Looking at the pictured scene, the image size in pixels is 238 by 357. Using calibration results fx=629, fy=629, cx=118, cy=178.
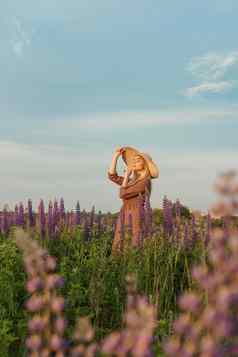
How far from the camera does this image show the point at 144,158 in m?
11.1

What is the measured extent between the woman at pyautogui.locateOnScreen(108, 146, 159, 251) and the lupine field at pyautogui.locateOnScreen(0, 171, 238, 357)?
0.28 m

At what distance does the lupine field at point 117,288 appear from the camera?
1.88 metres

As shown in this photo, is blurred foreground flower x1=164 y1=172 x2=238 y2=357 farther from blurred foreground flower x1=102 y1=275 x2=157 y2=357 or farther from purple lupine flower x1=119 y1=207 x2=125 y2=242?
purple lupine flower x1=119 y1=207 x2=125 y2=242

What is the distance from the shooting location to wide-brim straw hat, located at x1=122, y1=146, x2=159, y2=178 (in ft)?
35.9

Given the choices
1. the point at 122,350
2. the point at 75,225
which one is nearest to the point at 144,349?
the point at 122,350

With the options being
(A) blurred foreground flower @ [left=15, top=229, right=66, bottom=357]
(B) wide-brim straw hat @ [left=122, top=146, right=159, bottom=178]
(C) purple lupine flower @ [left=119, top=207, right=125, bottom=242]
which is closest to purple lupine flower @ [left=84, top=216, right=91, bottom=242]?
(C) purple lupine flower @ [left=119, top=207, right=125, bottom=242]

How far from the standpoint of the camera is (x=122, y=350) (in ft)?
6.67

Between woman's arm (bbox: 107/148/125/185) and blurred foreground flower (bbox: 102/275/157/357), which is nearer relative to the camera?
blurred foreground flower (bbox: 102/275/157/357)

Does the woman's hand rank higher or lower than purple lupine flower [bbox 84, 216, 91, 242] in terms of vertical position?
higher

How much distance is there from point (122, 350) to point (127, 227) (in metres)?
8.14

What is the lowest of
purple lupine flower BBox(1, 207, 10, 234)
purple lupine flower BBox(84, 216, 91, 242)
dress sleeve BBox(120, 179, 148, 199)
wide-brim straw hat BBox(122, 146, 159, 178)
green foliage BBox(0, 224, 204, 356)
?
green foliage BBox(0, 224, 204, 356)

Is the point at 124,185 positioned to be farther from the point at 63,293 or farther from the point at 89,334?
the point at 89,334

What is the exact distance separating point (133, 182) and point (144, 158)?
0.56 m

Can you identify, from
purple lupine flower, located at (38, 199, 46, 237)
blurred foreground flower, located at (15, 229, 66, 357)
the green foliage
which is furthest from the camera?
purple lupine flower, located at (38, 199, 46, 237)
